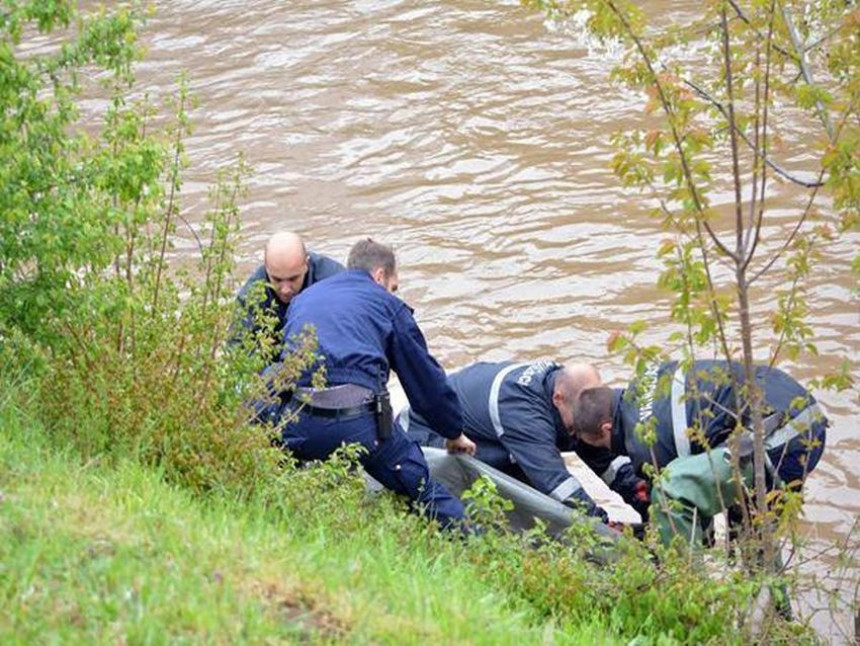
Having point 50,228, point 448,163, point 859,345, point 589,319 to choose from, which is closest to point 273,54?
point 448,163

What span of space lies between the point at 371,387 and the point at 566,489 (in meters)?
1.23

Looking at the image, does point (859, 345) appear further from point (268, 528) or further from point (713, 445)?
point (268, 528)

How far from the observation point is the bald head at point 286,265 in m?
9.13

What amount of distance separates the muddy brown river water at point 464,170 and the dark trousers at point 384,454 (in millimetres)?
1833

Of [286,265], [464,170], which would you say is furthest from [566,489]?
[464,170]

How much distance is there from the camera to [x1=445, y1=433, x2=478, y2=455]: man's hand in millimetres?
8000

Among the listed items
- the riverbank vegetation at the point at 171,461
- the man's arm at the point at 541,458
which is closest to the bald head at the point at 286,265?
the man's arm at the point at 541,458

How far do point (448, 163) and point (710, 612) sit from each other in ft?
27.6

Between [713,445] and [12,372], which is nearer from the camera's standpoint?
[12,372]

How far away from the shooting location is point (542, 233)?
41.1 ft

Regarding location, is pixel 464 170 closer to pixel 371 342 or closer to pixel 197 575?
pixel 371 342

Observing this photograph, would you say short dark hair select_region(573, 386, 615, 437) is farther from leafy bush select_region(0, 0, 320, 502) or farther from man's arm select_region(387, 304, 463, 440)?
leafy bush select_region(0, 0, 320, 502)

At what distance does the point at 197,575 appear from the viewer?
4.59 m

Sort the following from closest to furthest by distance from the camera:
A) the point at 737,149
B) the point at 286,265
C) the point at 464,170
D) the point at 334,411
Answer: the point at 737,149, the point at 334,411, the point at 286,265, the point at 464,170
